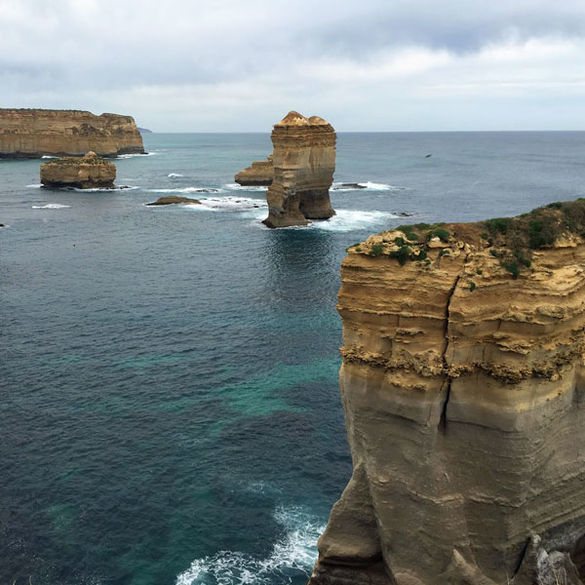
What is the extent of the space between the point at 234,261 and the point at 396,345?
6578 cm

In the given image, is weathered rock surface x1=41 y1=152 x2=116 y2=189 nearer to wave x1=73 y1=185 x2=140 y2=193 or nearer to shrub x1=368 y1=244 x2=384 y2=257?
wave x1=73 y1=185 x2=140 y2=193

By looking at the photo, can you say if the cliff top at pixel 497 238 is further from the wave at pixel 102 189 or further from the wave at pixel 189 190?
the wave at pixel 102 189

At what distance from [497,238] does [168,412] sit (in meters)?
28.3

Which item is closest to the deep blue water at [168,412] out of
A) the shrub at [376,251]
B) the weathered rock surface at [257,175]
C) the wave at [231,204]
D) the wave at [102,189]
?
the shrub at [376,251]

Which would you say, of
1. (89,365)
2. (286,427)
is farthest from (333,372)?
(89,365)

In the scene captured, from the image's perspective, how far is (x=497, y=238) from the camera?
810 inches

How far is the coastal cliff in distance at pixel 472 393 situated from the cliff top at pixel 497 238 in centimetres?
5

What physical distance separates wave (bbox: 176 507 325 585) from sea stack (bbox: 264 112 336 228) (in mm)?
80738

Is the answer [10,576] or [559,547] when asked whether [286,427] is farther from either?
[559,547]

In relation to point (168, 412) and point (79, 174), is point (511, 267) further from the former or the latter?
point (79, 174)

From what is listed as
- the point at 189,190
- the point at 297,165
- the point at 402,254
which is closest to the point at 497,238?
the point at 402,254

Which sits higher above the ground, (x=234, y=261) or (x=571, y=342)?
(x=571, y=342)

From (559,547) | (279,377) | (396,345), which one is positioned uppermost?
(396,345)

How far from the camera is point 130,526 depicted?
30.8 metres
